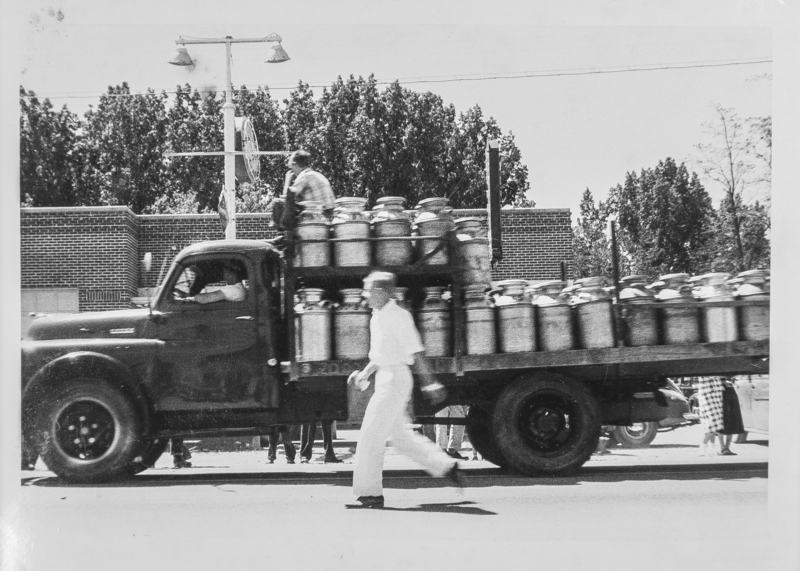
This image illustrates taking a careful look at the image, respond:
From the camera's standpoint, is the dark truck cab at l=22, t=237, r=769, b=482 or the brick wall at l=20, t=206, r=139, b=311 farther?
the brick wall at l=20, t=206, r=139, b=311

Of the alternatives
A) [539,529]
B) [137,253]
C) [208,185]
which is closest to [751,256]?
[539,529]

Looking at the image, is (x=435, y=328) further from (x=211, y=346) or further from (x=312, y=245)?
(x=211, y=346)

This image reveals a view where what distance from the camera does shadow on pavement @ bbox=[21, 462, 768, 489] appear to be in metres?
7.77

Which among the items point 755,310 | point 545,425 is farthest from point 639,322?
point 545,425

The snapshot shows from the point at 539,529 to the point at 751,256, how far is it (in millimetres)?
8507

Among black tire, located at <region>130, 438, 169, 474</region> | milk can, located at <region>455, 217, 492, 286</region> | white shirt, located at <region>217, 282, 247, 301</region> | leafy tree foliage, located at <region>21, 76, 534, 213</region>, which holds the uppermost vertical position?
leafy tree foliage, located at <region>21, 76, 534, 213</region>

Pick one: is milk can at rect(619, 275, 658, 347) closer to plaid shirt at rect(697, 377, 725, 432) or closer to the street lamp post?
plaid shirt at rect(697, 377, 725, 432)

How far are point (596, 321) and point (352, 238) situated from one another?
2.54 meters

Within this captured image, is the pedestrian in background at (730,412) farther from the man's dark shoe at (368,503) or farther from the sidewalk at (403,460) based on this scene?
the man's dark shoe at (368,503)

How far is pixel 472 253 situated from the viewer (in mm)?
8070

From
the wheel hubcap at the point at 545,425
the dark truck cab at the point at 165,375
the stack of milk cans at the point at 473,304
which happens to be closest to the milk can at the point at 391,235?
the stack of milk cans at the point at 473,304

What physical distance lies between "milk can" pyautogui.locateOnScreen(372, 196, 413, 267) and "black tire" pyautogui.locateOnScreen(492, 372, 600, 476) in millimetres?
1679

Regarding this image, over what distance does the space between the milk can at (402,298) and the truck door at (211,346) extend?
140cm

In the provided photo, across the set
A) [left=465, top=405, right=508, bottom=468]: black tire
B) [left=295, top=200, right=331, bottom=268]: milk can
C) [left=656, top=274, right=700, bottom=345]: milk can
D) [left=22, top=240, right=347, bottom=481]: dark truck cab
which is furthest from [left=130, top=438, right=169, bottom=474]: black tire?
[left=656, top=274, right=700, bottom=345]: milk can
